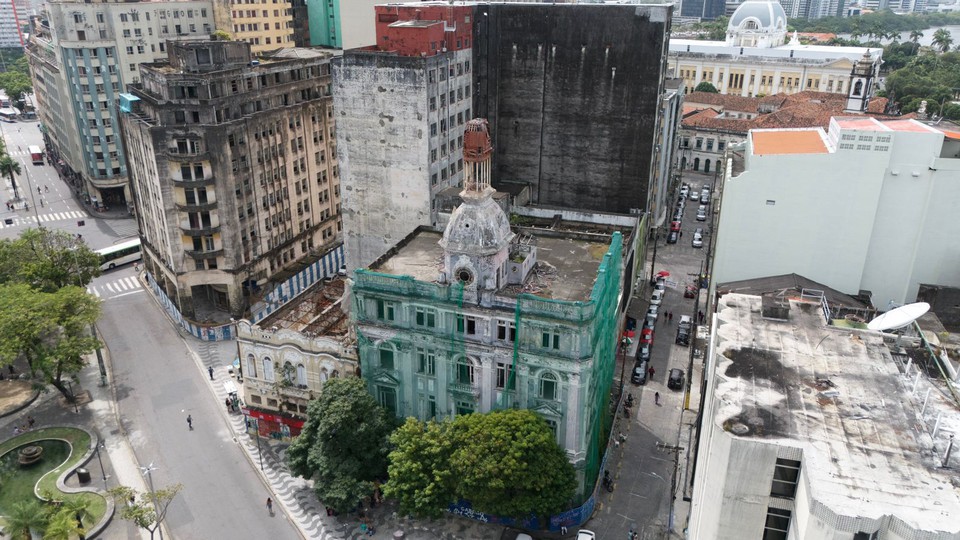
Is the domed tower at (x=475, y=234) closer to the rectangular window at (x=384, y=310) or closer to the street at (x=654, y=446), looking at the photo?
the rectangular window at (x=384, y=310)

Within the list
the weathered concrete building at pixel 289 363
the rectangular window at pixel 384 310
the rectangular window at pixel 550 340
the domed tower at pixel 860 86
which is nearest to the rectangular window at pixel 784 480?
the rectangular window at pixel 550 340

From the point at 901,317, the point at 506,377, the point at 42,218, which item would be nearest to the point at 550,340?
the point at 506,377

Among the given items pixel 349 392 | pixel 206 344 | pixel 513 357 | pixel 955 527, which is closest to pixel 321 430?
pixel 349 392

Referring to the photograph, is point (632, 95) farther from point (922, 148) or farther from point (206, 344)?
point (206, 344)

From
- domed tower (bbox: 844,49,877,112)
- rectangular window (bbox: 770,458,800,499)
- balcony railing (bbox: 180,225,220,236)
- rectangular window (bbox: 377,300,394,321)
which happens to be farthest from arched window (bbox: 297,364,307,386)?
domed tower (bbox: 844,49,877,112)

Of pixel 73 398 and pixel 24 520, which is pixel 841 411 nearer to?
pixel 24 520

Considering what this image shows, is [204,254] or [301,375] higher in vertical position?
[204,254]
